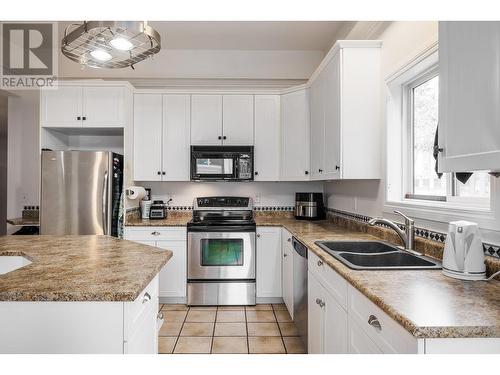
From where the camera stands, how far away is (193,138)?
144 inches

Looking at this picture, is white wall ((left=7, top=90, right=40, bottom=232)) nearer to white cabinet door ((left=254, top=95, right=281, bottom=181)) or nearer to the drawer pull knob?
white cabinet door ((left=254, top=95, right=281, bottom=181))

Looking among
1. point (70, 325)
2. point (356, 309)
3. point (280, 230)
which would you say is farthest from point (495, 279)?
point (280, 230)

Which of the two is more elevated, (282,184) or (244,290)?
(282,184)

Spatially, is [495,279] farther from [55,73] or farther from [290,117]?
[55,73]

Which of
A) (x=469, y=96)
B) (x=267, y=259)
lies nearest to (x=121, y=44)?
(x=469, y=96)

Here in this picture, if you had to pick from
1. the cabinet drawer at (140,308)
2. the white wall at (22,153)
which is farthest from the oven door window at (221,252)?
the white wall at (22,153)

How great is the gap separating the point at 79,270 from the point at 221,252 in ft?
6.74

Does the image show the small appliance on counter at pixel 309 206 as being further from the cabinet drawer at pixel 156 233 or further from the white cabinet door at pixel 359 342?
the white cabinet door at pixel 359 342

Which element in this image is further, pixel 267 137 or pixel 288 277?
pixel 267 137

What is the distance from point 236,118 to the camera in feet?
12.0

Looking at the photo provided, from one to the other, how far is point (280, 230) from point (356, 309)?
203 centimetres

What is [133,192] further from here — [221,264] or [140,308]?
[140,308]

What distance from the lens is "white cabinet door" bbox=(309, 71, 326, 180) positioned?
293 centimetres

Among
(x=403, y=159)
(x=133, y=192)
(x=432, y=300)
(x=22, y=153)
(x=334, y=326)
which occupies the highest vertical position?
(x=22, y=153)
